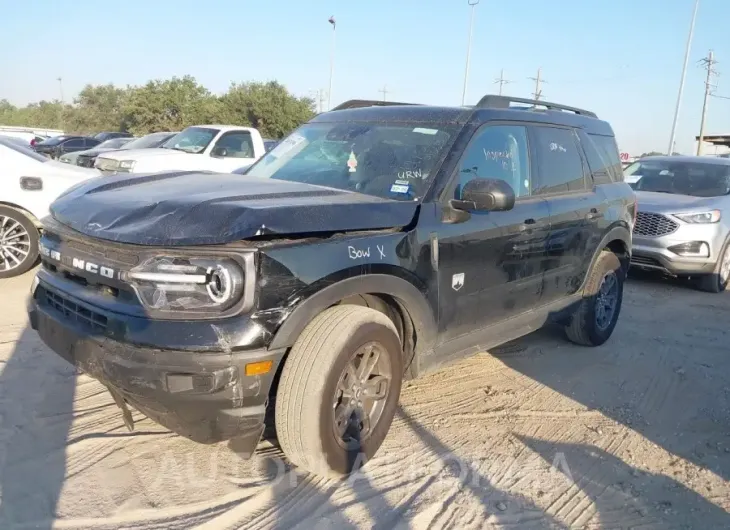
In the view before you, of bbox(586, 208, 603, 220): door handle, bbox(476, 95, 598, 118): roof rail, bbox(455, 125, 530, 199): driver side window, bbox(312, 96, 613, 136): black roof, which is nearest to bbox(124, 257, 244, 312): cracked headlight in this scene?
bbox(455, 125, 530, 199): driver side window

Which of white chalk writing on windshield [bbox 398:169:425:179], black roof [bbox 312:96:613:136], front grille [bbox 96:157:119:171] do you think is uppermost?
black roof [bbox 312:96:613:136]

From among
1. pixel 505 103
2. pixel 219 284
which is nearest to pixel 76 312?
pixel 219 284

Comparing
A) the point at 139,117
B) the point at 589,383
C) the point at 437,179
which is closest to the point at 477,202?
the point at 437,179

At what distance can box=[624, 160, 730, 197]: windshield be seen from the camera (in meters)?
8.70

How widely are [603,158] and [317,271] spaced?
3510 mm

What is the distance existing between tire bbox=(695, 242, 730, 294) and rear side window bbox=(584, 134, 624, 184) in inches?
140

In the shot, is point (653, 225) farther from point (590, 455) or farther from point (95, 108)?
point (95, 108)

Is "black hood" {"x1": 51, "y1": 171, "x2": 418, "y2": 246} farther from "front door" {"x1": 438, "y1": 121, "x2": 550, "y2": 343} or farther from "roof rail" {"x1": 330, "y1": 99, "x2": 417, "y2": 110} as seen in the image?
"roof rail" {"x1": 330, "y1": 99, "x2": 417, "y2": 110}

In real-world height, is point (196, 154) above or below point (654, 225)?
above

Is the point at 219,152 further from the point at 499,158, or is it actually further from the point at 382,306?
the point at 382,306

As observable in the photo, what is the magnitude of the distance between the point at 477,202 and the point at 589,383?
213 cm

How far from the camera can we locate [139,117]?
41.9m

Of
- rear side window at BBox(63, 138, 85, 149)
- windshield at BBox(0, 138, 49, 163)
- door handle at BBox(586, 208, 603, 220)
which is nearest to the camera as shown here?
door handle at BBox(586, 208, 603, 220)

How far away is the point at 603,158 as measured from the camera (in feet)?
17.2
